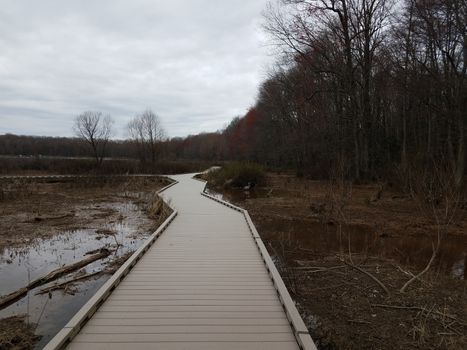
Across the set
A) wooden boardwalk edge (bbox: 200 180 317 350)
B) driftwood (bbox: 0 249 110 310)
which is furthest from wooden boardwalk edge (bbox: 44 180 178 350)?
wooden boardwalk edge (bbox: 200 180 317 350)

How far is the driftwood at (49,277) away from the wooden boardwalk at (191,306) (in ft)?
5.01

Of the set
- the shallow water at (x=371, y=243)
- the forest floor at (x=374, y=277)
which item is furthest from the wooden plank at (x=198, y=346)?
the shallow water at (x=371, y=243)

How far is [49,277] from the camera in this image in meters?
6.45

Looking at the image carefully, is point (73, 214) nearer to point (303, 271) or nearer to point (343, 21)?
point (303, 271)

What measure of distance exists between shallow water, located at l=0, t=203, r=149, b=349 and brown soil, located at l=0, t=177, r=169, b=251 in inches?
27.0

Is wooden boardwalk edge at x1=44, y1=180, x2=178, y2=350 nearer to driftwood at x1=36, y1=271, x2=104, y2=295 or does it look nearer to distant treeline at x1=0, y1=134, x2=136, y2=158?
driftwood at x1=36, y1=271, x2=104, y2=295

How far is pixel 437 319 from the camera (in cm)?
467

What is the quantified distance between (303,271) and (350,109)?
18.7 meters

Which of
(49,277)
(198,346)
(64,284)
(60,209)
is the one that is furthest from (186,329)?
(60,209)

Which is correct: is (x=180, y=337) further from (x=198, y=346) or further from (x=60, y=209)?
(x=60, y=209)

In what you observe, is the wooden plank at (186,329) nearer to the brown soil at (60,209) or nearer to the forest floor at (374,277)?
the forest floor at (374,277)

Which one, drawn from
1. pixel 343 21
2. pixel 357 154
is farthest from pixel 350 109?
pixel 343 21

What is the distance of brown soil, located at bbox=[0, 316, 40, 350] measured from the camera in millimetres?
4109

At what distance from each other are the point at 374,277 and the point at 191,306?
11.0ft
